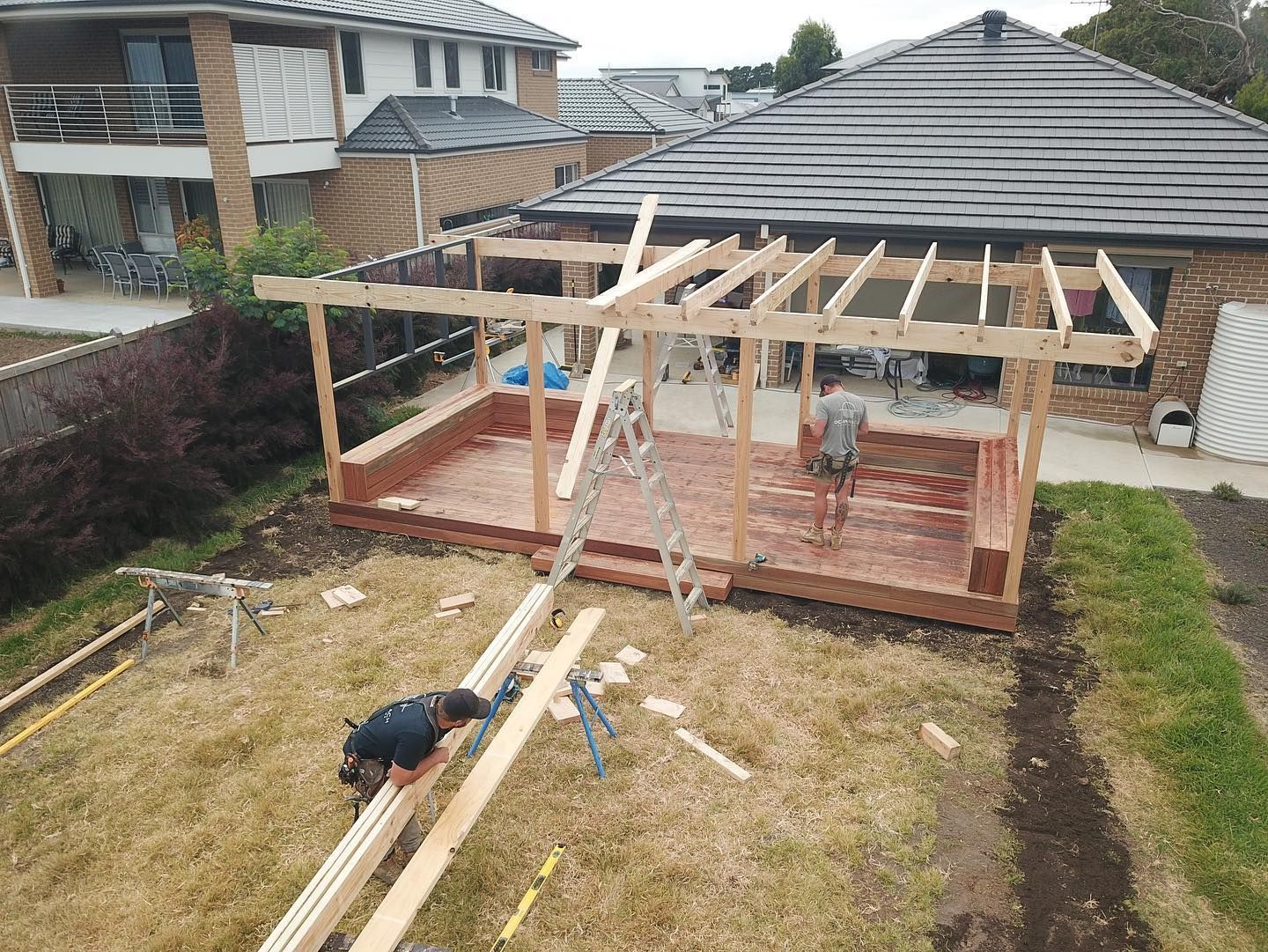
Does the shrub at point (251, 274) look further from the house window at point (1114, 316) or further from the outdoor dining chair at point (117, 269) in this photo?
the house window at point (1114, 316)

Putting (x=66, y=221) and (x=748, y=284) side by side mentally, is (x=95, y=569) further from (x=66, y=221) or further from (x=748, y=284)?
(x=66, y=221)

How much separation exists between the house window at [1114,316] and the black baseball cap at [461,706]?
34.9ft

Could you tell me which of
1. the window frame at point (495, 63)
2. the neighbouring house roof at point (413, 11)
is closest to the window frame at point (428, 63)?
the neighbouring house roof at point (413, 11)

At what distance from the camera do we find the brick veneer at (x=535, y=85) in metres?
25.2

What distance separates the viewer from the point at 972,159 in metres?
13.5

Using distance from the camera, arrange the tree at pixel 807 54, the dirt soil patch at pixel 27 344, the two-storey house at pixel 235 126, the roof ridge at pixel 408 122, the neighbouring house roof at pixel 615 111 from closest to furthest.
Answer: the dirt soil patch at pixel 27 344
the two-storey house at pixel 235 126
the roof ridge at pixel 408 122
the neighbouring house roof at pixel 615 111
the tree at pixel 807 54

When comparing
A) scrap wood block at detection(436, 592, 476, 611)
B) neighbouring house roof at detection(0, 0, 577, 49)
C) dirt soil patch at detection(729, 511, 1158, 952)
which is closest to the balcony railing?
neighbouring house roof at detection(0, 0, 577, 49)

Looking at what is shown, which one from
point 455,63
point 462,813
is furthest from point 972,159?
point 455,63

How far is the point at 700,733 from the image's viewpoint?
6.38 metres

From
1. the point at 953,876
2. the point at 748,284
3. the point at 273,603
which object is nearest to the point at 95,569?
the point at 273,603

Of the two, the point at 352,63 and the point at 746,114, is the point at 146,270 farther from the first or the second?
the point at 746,114

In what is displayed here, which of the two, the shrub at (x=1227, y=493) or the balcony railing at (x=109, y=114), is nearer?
the shrub at (x=1227, y=493)

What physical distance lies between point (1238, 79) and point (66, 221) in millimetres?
44590

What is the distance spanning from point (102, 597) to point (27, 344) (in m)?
8.24
